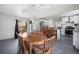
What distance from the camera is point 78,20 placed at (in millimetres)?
1800

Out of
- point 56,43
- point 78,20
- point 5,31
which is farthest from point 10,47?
point 78,20

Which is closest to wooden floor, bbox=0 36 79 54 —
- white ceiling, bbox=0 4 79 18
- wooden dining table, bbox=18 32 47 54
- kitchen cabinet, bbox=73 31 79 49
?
kitchen cabinet, bbox=73 31 79 49

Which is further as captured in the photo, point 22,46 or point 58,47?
point 22,46

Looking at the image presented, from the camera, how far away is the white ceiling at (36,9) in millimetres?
1805

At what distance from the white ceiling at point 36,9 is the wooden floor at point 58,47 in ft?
1.80

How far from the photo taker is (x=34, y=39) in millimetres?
1966

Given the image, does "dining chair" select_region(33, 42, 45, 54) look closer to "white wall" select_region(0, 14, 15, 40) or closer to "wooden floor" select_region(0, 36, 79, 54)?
"wooden floor" select_region(0, 36, 79, 54)

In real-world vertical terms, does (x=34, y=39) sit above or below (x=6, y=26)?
below

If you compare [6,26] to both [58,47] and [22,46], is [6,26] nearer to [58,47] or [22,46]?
[22,46]

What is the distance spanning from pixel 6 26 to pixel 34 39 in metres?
0.65

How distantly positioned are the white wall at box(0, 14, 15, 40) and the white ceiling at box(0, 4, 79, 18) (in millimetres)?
102

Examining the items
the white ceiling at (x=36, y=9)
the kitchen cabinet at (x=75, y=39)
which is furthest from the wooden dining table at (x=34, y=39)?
the kitchen cabinet at (x=75, y=39)

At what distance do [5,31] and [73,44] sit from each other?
142cm

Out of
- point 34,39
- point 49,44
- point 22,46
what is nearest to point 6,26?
point 22,46
